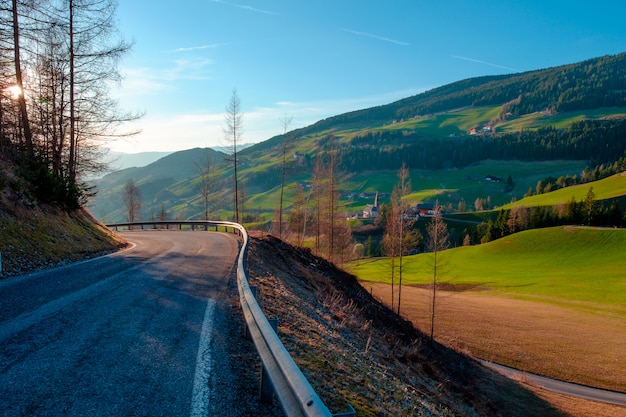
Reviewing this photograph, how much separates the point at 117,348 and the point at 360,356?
18.2 ft

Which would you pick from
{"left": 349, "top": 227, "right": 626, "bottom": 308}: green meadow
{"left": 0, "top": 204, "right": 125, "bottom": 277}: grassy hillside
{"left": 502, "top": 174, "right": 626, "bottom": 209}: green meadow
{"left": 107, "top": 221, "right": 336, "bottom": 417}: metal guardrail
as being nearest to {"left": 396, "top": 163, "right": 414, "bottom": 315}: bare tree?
{"left": 349, "top": 227, "right": 626, "bottom": 308}: green meadow

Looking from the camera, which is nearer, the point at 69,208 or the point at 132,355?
the point at 132,355

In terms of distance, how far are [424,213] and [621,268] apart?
65.2 m

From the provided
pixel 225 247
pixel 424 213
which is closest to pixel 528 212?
pixel 424 213

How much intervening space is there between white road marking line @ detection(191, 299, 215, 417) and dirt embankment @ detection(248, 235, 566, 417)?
4.41ft

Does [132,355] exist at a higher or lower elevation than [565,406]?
higher

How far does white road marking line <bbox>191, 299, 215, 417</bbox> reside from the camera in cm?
351

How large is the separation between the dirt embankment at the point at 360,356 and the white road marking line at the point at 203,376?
1.34 metres

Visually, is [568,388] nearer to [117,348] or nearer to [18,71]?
[117,348]

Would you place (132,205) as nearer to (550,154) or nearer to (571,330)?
(571,330)

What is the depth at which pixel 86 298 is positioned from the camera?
23.9ft

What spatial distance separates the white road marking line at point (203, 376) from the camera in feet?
11.5

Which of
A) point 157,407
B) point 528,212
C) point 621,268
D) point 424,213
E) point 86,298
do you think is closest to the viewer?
point 157,407

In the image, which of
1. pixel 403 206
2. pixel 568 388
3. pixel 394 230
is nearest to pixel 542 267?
pixel 394 230
